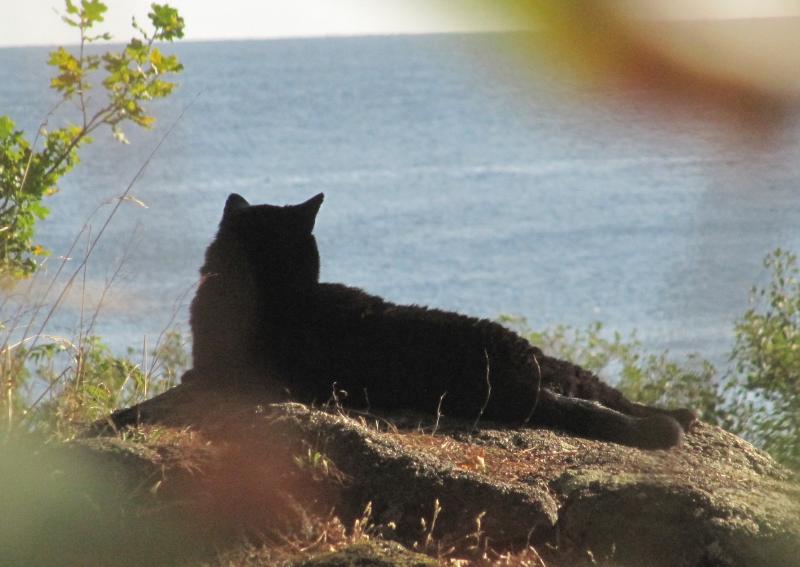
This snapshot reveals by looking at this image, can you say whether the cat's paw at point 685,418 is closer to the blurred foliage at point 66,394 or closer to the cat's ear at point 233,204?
the blurred foliage at point 66,394

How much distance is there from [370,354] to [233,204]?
135 centimetres

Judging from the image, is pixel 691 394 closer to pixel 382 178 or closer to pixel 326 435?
pixel 326 435

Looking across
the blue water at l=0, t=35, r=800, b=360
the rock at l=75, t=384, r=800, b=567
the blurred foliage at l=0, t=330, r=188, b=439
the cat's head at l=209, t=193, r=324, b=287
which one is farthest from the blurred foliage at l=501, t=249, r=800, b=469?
the blue water at l=0, t=35, r=800, b=360

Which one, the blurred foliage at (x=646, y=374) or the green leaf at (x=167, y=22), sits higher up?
the green leaf at (x=167, y=22)

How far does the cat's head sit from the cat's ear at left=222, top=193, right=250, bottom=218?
2 cm

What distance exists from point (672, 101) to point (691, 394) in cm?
598

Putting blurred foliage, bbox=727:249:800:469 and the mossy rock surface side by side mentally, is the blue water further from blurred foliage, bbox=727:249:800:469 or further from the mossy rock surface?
blurred foliage, bbox=727:249:800:469

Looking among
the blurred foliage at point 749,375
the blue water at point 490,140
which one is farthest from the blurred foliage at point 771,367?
the blue water at point 490,140

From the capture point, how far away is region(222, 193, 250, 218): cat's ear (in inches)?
190

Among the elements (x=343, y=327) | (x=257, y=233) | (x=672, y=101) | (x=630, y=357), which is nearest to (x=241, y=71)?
(x=672, y=101)

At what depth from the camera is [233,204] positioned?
491 cm

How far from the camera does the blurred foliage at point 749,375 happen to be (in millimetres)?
5273

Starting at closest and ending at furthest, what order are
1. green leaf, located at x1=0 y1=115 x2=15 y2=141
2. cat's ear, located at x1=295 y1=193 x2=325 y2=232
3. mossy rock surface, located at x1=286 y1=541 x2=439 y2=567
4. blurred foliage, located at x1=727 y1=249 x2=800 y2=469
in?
mossy rock surface, located at x1=286 y1=541 x2=439 y2=567 → green leaf, located at x1=0 y1=115 x2=15 y2=141 → cat's ear, located at x1=295 y1=193 x2=325 y2=232 → blurred foliage, located at x1=727 y1=249 x2=800 y2=469

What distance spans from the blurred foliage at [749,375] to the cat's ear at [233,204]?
235cm
